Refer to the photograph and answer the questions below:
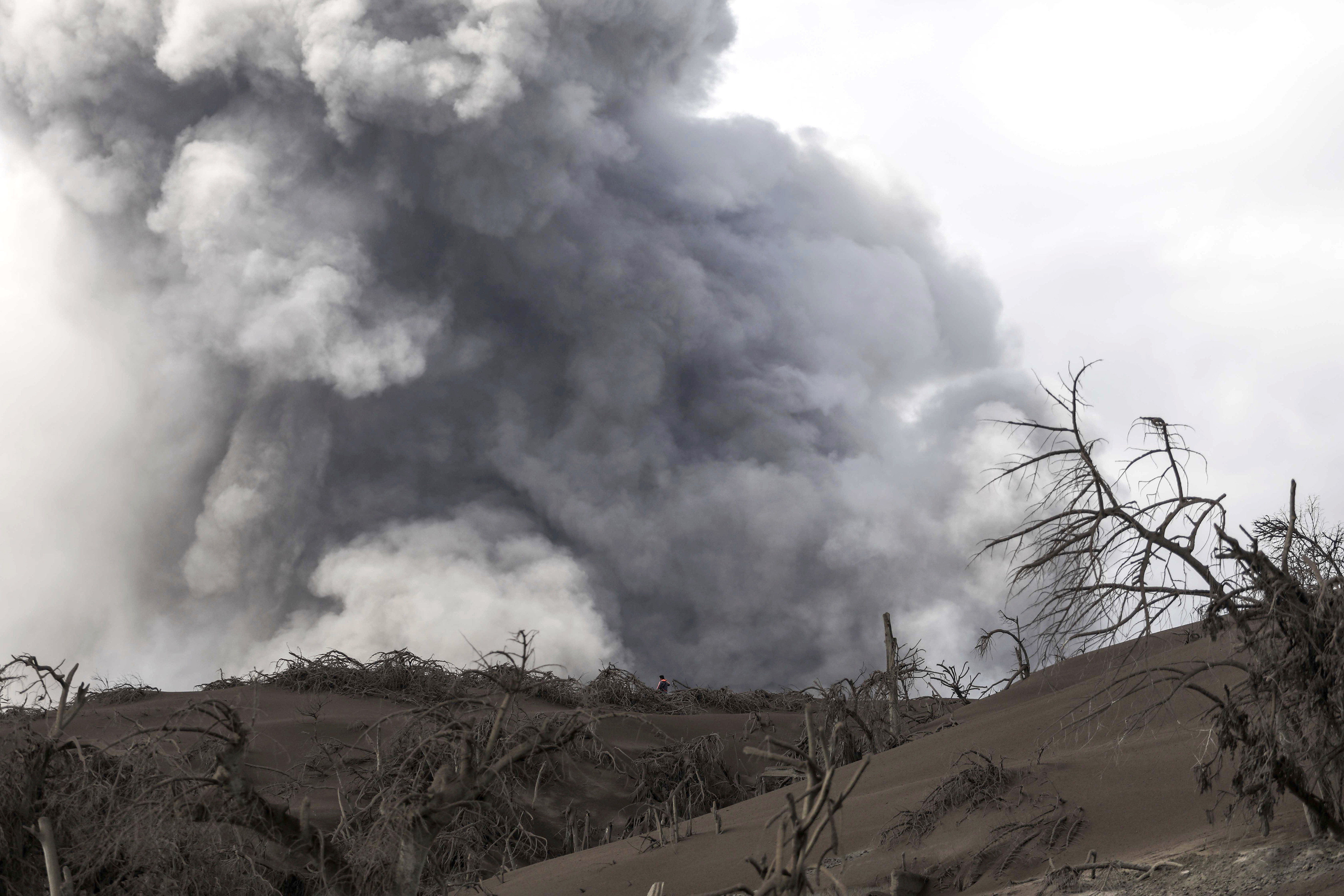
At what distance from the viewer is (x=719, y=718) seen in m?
27.0

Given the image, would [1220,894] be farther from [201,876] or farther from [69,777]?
[69,777]

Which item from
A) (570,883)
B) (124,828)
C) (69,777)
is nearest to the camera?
(124,828)

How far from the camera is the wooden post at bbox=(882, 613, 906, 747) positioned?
19594 mm

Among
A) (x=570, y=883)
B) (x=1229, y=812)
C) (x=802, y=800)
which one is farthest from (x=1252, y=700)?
(x=570, y=883)

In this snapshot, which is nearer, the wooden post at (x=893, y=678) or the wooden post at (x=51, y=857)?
Result: the wooden post at (x=51, y=857)

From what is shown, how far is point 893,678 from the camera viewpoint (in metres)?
19.8

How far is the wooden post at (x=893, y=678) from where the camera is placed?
19.6 metres

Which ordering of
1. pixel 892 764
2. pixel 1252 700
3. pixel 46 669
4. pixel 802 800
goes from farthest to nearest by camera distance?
pixel 892 764 → pixel 46 669 → pixel 1252 700 → pixel 802 800

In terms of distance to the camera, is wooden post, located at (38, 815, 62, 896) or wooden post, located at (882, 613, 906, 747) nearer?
wooden post, located at (38, 815, 62, 896)

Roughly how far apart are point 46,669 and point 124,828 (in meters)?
3.26

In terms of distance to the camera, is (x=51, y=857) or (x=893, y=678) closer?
(x=51, y=857)

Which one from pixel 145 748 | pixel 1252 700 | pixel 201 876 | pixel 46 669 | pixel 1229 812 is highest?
pixel 46 669

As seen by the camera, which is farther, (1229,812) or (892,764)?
(892,764)

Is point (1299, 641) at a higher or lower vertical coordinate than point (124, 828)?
lower
